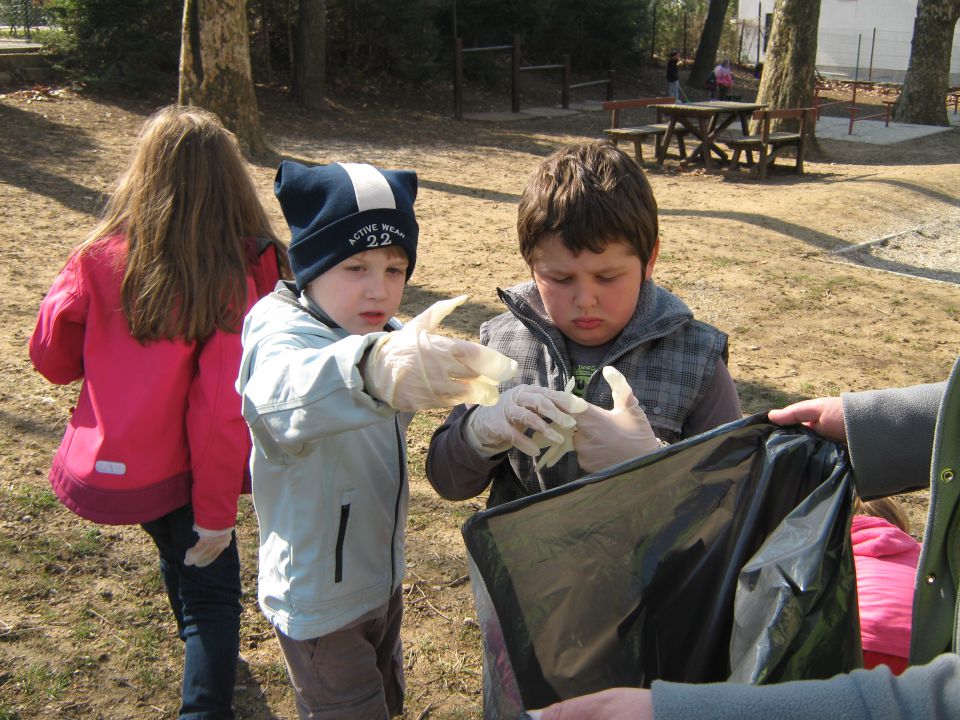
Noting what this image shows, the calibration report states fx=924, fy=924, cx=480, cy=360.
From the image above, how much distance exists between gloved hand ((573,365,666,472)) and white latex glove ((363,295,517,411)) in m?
0.31

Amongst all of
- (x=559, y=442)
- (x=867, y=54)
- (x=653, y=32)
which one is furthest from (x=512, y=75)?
(x=559, y=442)

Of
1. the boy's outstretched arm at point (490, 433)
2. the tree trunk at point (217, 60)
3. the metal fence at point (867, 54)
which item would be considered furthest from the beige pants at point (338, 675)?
the metal fence at point (867, 54)

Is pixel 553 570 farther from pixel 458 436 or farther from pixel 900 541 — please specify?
pixel 900 541

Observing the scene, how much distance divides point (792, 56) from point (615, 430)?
41.8 feet

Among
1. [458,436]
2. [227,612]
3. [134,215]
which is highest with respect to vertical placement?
[134,215]

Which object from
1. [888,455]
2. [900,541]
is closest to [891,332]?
[900,541]

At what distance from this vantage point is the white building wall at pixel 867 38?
85.4ft

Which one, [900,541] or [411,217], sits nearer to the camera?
[411,217]

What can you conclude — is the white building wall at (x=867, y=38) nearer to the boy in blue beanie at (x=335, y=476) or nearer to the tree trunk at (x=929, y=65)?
the tree trunk at (x=929, y=65)

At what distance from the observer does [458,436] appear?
1812 mm

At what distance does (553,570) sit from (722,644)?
13.0 inches

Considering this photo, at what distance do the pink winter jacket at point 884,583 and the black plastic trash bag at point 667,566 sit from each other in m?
0.31

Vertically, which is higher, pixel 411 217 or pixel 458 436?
pixel 411 217

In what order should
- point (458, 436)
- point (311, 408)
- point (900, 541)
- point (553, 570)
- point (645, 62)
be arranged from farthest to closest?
point (645, 62)
point (900, 541)
point (458, 436)
point (553, 570)
point (311, 408)
